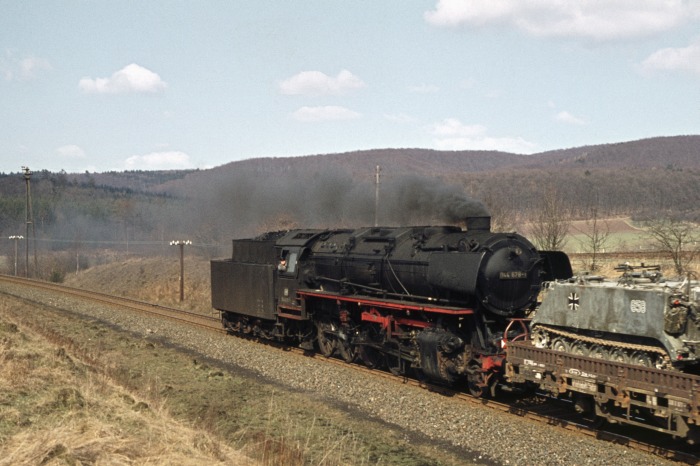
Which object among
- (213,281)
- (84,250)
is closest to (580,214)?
(84,250)

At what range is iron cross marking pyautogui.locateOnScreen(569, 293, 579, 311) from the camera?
11.7 meters

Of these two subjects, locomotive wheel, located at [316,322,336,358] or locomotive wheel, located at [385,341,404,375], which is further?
locomotive wheel, located at [316,322,336,358]

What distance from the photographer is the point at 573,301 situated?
11734 millimetres

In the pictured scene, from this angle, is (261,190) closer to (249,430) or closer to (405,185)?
(405,185)

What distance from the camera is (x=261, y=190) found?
4272cm

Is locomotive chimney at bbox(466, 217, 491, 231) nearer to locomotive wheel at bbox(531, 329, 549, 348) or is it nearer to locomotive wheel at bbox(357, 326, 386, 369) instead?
locomotive wheel at bbox(531, 329, 549, 348)

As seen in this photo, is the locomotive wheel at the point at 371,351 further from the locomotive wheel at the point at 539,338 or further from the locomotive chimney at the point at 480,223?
the locomotive wheel at the point at 539,338

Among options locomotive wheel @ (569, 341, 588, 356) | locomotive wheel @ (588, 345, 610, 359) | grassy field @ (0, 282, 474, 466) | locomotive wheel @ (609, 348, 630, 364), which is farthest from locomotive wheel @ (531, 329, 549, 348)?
grassy field @ (0, 282, 474, 466)

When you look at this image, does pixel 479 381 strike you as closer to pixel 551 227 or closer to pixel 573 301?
pixel 573 301

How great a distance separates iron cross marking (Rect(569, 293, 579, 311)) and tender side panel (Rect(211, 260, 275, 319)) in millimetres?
11000

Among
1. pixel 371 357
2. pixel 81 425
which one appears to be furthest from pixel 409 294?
pixel 81 425

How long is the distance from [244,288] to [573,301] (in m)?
13.1

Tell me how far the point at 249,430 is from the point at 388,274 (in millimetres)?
5829

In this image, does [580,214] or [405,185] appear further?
[580,214]
